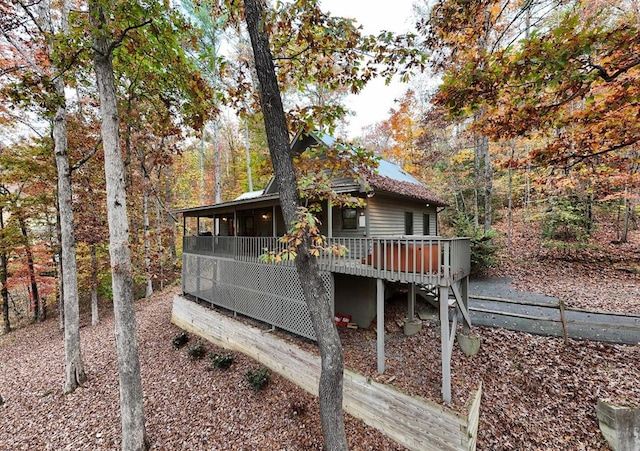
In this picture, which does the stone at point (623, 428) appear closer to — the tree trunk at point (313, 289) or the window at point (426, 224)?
the tree trunk at point (313, 289)

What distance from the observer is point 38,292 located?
47.1 feet

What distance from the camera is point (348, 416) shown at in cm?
548

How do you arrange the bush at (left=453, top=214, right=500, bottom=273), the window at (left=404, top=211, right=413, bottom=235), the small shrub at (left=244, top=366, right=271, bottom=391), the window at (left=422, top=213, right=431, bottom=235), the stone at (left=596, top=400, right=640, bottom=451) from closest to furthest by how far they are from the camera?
the stone at (left=596, top=400, right=640, bottom=451) < the small shrub at (left=244, top=366, right=271, bottom=391) < the window at (left=404, top=211, right=413, bottom=235) < the bush at (left=453, top=214, right=500, bottom=273) < the window at (left=422, top=213, right=431, bottom=235)

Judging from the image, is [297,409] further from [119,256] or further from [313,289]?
[119,256]

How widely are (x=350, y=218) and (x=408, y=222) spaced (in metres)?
3.41

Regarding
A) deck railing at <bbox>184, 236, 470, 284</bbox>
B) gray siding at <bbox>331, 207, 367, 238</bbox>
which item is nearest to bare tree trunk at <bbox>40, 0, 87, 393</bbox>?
deck railing at <bbox>184, 236, 470, 284</bbox>

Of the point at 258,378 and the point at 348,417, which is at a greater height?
the point at 258,378

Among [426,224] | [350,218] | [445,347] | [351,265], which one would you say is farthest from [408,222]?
[445,347]

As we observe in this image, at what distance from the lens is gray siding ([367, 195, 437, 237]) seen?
8.77 metres

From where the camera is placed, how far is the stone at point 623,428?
4.21 m

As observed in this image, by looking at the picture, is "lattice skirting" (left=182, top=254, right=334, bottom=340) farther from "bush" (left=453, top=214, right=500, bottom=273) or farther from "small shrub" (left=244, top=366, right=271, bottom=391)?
"bush" (left=453, top=214, right=500, bottom=273)

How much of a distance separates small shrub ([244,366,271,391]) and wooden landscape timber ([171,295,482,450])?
0.46m

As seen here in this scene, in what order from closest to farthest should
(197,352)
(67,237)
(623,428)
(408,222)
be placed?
(623,428) → (67,237) → (197,352) → (408,222)

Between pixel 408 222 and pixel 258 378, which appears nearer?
pixel 258 378
